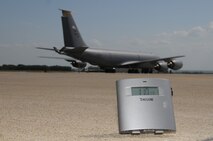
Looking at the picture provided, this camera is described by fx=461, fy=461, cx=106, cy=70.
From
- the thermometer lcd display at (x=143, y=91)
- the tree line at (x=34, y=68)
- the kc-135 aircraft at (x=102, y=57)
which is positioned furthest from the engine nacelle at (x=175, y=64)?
the thermometer lcd display at (x=143, y=91)

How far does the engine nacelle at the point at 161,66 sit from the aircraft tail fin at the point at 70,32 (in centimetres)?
1675

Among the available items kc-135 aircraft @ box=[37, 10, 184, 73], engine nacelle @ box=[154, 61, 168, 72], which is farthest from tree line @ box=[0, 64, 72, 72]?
engine nacelle @ box=[154, 61, 168, 72]

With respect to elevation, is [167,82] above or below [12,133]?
above

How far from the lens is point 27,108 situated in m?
14.5

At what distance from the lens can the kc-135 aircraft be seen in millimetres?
73312

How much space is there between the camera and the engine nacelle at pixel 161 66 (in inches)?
3325

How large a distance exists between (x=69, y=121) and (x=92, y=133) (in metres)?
2.17

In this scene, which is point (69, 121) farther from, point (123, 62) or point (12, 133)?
point (123, 62)

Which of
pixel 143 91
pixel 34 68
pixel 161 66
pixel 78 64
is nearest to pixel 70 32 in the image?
pixel 78 64

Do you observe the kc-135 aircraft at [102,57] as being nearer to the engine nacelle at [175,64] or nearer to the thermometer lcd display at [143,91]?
the engine nacelle at [175,64]

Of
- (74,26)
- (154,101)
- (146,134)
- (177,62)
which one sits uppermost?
(74,26)

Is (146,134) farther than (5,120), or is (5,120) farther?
(5,120)

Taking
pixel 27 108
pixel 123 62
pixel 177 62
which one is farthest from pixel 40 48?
pixel 27 108

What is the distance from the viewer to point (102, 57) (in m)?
78.0
